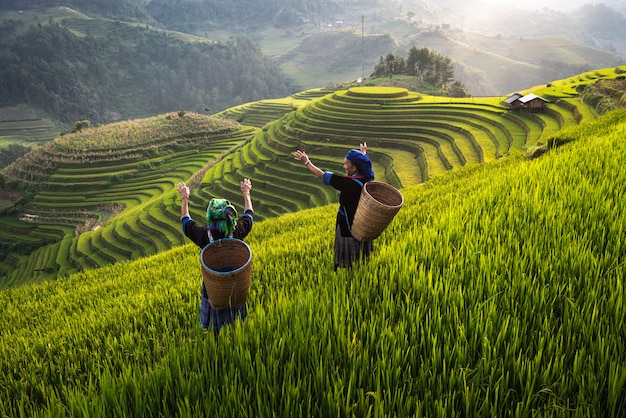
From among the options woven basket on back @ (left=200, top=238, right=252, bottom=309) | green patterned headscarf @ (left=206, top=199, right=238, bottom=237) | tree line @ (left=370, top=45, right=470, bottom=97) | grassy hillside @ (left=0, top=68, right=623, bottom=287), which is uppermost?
tree line @ (left=370, top=45, right=470, bottom=97)

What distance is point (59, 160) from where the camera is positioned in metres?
43.2

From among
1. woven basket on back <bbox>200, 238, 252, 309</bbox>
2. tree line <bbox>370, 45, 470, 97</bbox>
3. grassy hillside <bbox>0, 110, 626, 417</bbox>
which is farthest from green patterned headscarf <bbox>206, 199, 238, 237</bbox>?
tree line <bbox>370, 45, 470, 97</bbox>

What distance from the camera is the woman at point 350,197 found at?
11.3 feet

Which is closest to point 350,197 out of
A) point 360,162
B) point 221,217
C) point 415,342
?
point 360,162

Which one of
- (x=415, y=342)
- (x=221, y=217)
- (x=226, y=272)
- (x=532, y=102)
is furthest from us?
(x=532, y=102)

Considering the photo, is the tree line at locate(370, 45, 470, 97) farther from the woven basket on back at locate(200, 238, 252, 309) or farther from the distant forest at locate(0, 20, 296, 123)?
the distant forest at locate(0, 20, 296, 123)

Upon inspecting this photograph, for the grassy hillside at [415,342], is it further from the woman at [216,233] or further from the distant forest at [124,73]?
the distant forest at [124,73]

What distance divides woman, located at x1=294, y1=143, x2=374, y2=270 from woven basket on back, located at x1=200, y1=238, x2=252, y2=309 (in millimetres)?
1218

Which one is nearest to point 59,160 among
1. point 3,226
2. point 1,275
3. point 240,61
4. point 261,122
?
point 3,226

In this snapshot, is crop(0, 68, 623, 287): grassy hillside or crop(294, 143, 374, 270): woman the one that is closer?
crop(294, 143, 374, 270): woman

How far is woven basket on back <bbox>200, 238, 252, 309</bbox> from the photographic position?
7.80 feet

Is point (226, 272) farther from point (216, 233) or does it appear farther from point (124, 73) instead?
point (124, 73)

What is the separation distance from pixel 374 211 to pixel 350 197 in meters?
0.53

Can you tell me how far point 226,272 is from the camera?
92.7 inches
